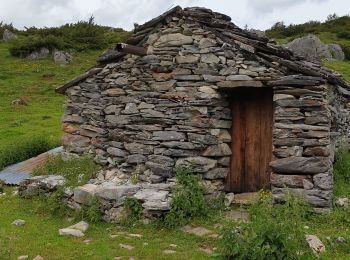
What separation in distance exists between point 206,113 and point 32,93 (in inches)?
664

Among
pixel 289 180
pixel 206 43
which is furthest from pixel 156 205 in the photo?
pixel 206 43

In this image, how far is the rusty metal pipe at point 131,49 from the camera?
924cm

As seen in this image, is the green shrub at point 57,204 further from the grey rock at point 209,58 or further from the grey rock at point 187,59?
the grey rock at point 209,58

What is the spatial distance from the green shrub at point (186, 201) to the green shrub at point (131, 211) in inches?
22.3

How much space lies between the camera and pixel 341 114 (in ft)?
38.8

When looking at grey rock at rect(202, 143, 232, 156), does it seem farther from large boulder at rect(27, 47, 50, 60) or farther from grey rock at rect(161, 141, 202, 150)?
large boulder at rect(27, 47, 50, 60)

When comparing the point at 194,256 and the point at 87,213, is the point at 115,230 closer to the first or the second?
the point at 87,213

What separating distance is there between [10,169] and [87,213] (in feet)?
17.4

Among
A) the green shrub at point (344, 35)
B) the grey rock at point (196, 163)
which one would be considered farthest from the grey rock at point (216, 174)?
the green shrub at point (344, 35)

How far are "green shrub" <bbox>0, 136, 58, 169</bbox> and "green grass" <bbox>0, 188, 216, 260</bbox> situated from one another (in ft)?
15.7

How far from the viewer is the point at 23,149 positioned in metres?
14.3

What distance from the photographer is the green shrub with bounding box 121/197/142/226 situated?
850 centimetres

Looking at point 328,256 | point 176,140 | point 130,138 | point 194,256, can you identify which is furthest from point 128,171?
point 328,256

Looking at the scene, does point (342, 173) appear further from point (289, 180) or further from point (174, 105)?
point (174, 105)
